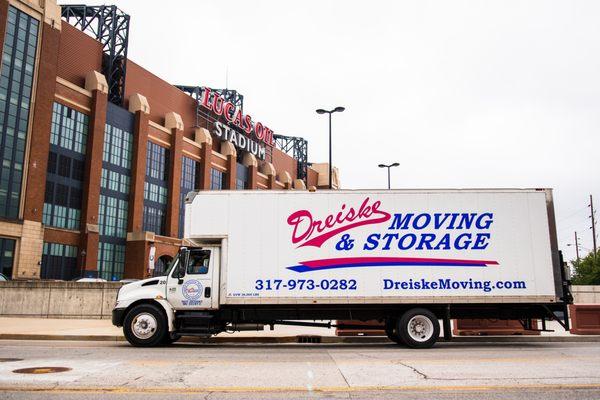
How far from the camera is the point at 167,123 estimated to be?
66.4m

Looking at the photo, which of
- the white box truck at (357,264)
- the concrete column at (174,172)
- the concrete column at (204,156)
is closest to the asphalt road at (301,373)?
the white box truck at (357,264)

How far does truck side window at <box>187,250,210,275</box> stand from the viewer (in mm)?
14266

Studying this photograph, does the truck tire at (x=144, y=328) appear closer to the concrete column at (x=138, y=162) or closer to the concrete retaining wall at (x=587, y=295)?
the concrete retaining wall at (x=587, y=295)

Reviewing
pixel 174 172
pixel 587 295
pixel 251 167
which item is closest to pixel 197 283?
pixel 587 295

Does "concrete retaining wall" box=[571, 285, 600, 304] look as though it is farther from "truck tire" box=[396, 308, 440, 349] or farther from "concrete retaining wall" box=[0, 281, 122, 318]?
"concrete retaining wall" box=[0, 281, 122, 318]

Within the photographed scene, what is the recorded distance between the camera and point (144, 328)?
13727 millimetres

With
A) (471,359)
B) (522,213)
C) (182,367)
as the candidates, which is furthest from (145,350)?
(522,213)

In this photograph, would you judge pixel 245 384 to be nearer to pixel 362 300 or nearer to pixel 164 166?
pixel 362 300

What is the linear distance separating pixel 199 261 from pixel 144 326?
221 cm

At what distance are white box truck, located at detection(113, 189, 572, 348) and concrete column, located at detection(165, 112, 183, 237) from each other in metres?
51.9

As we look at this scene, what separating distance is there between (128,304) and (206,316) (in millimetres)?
2102

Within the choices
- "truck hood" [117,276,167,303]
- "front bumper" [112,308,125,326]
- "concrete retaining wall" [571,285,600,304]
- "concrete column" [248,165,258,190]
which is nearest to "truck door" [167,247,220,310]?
"truck hood" [117,276,167,303]

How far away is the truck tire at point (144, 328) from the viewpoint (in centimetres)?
1369

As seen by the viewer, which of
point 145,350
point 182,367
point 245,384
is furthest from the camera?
point 145,350
